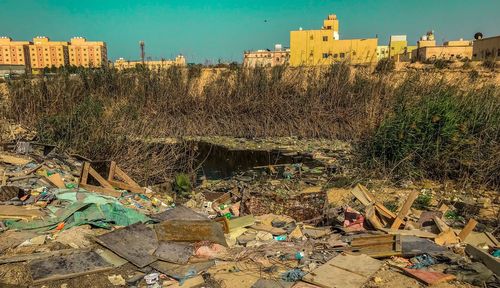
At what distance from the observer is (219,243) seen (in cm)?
409

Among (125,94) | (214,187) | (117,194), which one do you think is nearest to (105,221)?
(117,194)

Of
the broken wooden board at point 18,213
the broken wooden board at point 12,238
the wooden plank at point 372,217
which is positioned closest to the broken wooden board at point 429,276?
the wooden plank at point 372,217

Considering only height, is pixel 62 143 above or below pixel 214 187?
above

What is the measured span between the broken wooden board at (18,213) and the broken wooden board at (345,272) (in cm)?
307

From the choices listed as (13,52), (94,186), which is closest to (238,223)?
(94,186)

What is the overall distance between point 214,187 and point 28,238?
409 cm

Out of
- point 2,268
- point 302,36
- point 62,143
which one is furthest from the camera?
point 302,36

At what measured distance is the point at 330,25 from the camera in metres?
44.3

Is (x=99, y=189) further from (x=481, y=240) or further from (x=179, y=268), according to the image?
(x=481, y=240)

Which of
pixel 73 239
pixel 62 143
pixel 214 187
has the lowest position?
pixel 214 187

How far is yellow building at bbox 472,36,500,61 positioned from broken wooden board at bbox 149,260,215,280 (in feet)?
103

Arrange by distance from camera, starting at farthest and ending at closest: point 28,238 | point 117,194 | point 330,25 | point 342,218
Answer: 1. point 330,25
2. point 117,194
3. point 342,218
4. point 28,238

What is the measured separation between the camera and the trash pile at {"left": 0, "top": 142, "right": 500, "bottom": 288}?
3348mm

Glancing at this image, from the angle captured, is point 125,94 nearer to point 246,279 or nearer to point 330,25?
point 246,279
